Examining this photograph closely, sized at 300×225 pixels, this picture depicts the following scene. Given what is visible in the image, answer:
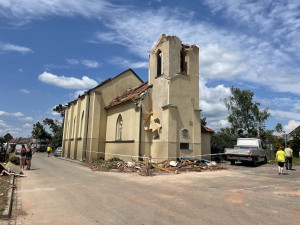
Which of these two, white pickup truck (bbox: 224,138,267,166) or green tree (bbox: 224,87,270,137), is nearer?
white pickup truck (bbox: 224,138,267,166)

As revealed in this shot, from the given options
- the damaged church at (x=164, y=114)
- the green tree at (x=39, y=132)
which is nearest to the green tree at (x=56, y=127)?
the green tree at (x=39, y=132)

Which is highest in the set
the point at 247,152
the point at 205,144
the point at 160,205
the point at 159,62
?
the point at 159,62

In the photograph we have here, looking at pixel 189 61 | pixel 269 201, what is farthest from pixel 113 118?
pixel 269 201

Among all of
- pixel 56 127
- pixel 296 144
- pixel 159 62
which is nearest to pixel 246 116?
pixel 296 144

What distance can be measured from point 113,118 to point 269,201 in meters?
17.9

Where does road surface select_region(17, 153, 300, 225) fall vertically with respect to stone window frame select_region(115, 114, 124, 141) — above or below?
below

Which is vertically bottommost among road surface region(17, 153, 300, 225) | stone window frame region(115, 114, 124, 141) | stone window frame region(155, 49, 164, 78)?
road surface region(17, 153, 300, 225)

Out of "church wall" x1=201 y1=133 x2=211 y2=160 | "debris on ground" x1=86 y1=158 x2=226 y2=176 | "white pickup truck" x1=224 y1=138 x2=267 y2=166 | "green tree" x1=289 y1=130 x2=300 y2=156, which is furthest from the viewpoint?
"green tree" x1=289 y1=130 x2=300 y2=156

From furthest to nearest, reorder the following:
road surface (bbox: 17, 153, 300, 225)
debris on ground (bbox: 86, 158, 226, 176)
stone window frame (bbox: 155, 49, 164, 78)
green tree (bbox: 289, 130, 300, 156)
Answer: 1. green tree (bbox: 289, 130, 300, 156)
2. stone window frame (bbox: 155, 49, 164, 78)
3. debris on ground (bbox: 86, 158, 226, 176)
4. road surface (bbox: 17, 153, 300, 225)

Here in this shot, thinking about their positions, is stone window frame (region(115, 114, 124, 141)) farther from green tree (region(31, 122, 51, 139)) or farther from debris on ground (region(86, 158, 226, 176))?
green tree (region(31, 122, 51, 139))

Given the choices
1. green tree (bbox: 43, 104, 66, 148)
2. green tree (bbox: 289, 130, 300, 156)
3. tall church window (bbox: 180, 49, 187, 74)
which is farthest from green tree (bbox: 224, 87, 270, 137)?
green tree (bbox: 43, 104, 66, 148)

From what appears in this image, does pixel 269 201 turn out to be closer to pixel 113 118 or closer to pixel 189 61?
pixel 189 61

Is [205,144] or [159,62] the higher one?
[159,62]

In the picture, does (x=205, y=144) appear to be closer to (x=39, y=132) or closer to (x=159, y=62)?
(x=159, y=62)
